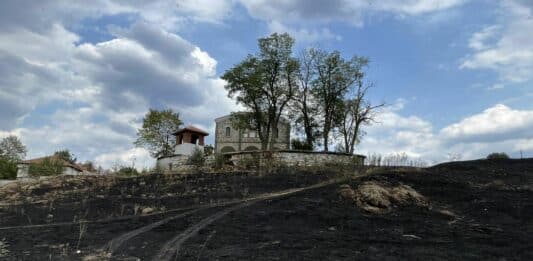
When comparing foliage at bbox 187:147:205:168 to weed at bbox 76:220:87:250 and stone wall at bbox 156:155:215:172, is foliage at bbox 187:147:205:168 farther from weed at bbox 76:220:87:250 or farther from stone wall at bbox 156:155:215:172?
weed at bbox 76:220:87:250

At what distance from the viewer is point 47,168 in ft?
87.1

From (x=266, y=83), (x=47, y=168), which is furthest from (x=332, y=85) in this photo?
(x=47, y=168)

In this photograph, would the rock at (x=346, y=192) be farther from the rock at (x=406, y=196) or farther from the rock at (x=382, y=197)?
the rock at (x=406, y=196)

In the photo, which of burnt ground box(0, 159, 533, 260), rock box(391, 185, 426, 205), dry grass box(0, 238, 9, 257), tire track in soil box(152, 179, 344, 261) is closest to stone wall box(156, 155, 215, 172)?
burnt ground box(0, 159, 533, 260)

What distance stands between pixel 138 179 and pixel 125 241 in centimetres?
1029

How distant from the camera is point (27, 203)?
1501cm

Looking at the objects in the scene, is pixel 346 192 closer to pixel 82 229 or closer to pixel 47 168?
pixel 82 229

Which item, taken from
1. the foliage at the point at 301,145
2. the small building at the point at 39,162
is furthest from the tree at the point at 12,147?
the foliage at the point at 301,145

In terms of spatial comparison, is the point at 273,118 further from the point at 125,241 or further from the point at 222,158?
the point at 125,241

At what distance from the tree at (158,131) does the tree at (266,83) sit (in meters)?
13.9

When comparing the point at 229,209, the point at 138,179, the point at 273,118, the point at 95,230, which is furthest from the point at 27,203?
→ the point at 273,118

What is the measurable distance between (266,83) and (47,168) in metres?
17.2

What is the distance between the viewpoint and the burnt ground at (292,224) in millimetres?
8172

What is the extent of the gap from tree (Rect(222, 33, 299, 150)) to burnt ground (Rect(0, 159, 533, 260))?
20.1 metres
